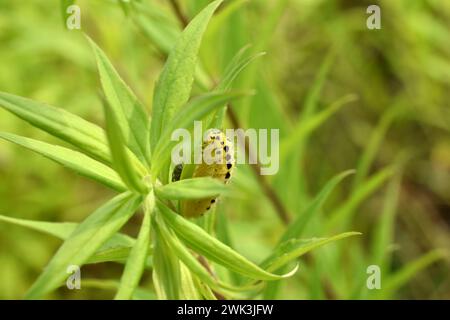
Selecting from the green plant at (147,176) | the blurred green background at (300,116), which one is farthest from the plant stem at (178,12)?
the green plant at (147,176)

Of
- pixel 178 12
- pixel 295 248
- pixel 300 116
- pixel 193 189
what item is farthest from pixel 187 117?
pixel 300 116

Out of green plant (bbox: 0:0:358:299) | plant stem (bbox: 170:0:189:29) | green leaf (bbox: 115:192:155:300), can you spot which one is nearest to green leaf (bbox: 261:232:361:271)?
green plant (bbox: 0:0:358:299)

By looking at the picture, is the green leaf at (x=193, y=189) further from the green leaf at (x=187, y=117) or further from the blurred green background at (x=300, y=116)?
the blurred green background at (x=300, y=116)

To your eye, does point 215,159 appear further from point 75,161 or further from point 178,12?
point 178,12

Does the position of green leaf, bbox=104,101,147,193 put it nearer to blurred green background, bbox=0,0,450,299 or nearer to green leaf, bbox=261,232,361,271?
green leaf, bbox=261,232,361,271

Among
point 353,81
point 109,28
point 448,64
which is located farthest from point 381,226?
point 353,81
